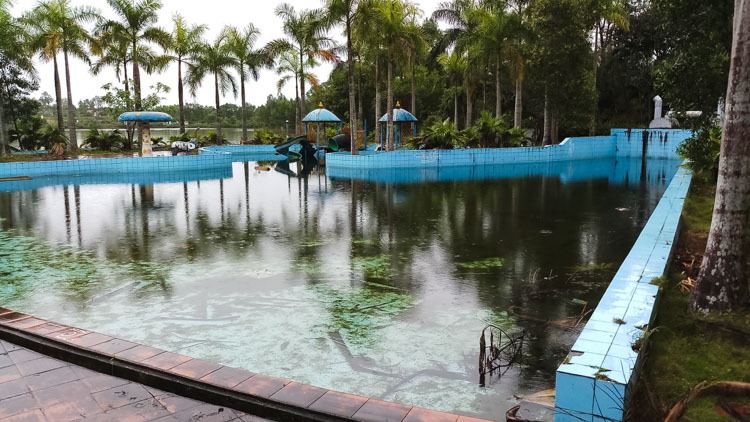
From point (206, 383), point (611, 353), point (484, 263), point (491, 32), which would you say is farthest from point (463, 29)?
point (206, 383)

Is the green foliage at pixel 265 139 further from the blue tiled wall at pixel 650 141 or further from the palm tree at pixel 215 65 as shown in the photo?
the blue tiled wall at pixel 650 141

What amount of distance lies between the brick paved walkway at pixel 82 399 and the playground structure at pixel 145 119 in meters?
18.2

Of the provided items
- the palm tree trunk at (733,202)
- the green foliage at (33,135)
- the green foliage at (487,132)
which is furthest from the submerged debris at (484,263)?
the green foliage at (33,135)

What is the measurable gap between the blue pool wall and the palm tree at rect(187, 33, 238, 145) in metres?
11.7

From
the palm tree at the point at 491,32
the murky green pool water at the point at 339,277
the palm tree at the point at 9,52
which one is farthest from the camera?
the palm tree at the point at 491,32

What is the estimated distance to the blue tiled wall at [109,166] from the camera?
18828 millimetres

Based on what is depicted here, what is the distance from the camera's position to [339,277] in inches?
261

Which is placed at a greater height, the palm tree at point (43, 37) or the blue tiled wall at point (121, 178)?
the palm tree at point (43, 37)

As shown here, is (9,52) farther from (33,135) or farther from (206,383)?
(206,383)

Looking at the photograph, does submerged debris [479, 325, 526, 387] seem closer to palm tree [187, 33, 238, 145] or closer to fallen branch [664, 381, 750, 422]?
fallen branch [664, 381, 750, 422]

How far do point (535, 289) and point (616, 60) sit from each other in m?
29.7

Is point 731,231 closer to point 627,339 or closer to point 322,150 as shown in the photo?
point 627,339

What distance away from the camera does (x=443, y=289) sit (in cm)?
612

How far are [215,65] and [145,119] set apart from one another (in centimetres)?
1101
